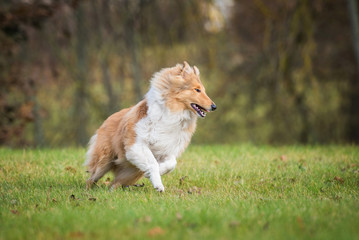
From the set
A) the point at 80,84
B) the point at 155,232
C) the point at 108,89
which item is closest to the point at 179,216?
the point at 155,232

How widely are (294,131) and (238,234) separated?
10.6 meters

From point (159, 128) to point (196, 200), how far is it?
1099mm

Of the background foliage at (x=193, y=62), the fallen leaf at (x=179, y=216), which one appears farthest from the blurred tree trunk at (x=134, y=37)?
the fallen leaf at (x=179, y=216)

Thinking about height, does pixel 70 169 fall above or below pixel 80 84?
below

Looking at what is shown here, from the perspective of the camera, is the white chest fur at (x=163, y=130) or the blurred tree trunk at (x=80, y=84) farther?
the blurred tree trunk at (x=80, y=84)

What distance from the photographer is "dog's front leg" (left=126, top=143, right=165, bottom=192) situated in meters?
5.17

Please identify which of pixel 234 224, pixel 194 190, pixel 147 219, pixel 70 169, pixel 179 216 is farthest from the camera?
pixel 70 169

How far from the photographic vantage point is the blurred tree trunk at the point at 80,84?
1141 cm

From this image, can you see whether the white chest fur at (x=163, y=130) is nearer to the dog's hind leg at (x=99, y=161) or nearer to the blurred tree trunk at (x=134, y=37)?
the dog's hind leg at (x=99, y=161)

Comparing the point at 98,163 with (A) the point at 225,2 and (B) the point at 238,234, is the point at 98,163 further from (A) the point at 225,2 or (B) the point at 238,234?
(A) the point at 225,2

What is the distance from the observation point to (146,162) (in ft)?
17.1

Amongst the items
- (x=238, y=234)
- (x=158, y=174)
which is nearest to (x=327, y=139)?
(x=158, y=174)

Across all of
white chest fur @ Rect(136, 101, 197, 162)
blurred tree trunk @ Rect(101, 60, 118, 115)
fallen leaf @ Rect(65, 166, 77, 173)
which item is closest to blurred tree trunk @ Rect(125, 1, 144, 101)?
blurred tree trunk @ Rect(101, 60, 118, 115)

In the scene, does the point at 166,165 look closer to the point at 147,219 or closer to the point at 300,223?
the point at 147,219
